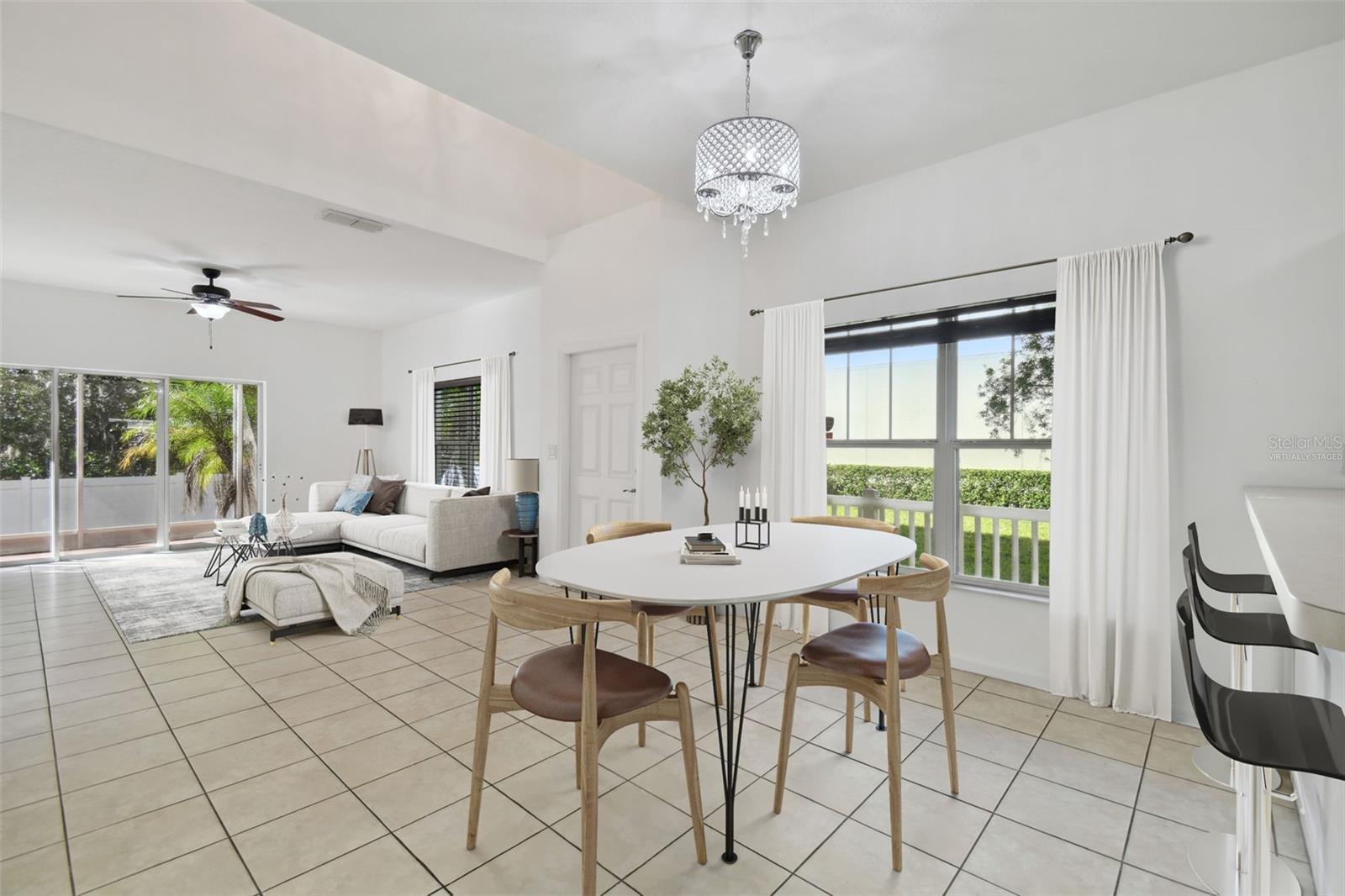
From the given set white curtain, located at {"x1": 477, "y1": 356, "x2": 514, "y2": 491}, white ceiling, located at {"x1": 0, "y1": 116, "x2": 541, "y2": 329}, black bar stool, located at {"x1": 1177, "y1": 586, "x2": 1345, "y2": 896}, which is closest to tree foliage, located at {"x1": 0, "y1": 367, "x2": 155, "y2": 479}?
white ceiling, located at {"x1": 0, "y1": 116, "x2": 541, "y2": 329}

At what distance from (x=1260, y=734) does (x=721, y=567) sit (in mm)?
1306

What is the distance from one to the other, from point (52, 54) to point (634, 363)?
3.40 meters

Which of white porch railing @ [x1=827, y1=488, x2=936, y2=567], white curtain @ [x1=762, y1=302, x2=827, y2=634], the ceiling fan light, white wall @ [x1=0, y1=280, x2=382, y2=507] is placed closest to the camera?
white porch railing @ [x1=827, y1=488, x2=936, y2=567]

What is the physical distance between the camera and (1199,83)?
2773mm

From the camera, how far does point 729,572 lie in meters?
1.96

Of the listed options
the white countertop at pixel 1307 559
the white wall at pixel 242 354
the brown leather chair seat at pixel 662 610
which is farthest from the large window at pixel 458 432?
the white countertop at pixel 1307 559

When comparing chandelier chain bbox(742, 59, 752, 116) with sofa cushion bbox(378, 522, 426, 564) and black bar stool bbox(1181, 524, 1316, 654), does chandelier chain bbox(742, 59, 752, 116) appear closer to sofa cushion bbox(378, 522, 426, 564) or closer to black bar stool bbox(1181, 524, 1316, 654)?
black bar stool bbox(1181, 524, 1316, 654)

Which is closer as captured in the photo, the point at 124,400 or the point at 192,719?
the point at 192,719

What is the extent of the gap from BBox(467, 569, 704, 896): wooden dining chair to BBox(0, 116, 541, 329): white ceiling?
3.51 m

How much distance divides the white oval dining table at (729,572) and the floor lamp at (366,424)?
645 centimetres

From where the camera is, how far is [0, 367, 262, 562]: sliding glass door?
6.01m

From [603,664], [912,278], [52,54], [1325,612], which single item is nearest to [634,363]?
[912,278]

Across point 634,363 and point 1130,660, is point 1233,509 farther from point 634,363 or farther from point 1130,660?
point 634,363

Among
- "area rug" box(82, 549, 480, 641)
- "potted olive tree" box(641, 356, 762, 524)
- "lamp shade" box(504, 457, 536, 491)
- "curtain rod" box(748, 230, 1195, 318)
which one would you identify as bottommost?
"area rug" box(82, 549, 480, 641)
